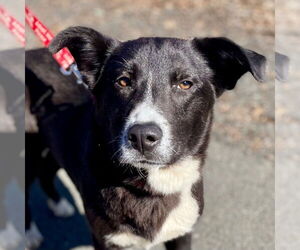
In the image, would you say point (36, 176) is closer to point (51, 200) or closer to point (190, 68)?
point (51, 200)

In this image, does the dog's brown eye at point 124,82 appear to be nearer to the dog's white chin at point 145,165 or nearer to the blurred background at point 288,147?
the dog's white chin at point 145,165

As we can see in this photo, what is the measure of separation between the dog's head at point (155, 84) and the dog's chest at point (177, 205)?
12 centimetres

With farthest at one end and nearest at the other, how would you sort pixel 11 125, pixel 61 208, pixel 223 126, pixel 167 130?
pixel 223 126
pixel 61 208
pixel 11 125
pixel 167 130

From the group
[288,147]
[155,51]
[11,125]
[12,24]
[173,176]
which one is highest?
[12,24]

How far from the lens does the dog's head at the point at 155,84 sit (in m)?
2.71

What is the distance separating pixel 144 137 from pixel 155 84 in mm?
345

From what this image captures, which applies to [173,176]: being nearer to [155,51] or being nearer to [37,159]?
[155,51]

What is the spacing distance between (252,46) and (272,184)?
2.82 metres

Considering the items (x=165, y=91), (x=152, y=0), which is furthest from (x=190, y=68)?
(x=152, y=0)

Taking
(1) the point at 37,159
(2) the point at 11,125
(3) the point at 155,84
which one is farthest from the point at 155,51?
(1) the point at 37,159

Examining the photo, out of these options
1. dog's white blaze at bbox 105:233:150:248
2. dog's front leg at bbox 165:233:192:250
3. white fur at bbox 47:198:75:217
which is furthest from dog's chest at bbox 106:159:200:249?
white fur at bbox 47:198:75:217

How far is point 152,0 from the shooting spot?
8398mm

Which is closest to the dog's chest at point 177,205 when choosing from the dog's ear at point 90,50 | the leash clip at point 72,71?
the dog's ear at point 90,50

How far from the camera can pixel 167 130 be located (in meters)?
2.72
